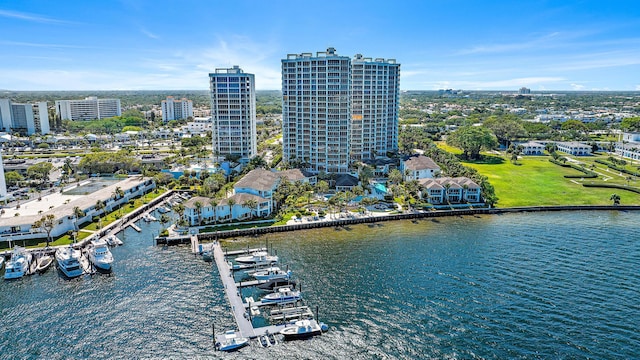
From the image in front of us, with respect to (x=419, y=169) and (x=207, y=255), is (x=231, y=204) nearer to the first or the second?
(x=207, y=255)

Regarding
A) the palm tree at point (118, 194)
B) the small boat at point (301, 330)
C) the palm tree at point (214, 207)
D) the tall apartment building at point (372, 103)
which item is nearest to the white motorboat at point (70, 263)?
the palm tree at point (214, 207)

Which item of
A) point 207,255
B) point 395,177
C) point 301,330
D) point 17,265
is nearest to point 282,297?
point 301,330

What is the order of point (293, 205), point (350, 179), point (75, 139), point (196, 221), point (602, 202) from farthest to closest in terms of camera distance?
point (75, 139), point (350, 179), point (602, 202), point (293, 205), point (196, 221)

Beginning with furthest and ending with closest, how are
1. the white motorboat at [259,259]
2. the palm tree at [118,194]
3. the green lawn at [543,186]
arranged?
1. the green lawn at [543,186]
2. the palm tree at [118,194]
3. the white motorboat at [259,259]

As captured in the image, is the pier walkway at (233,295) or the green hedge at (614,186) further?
the green hedge at (614,186)

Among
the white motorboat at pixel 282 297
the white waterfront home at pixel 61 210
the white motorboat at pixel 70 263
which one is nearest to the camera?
the white motorboat at pixel 282 297

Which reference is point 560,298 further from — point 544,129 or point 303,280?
point 544,129

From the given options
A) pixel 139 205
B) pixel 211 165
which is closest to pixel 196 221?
pixel 139 205

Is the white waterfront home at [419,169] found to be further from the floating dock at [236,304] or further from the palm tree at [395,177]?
the floating dock at [236,304]
